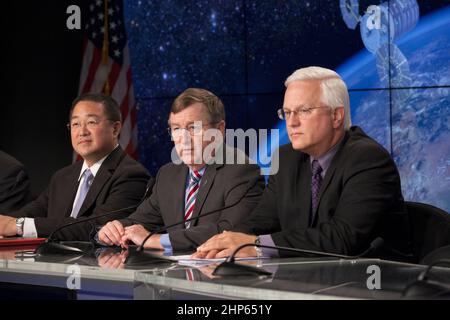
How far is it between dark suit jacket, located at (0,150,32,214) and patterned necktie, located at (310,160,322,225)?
2070mm

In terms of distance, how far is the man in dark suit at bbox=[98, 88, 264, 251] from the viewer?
3.17 meters

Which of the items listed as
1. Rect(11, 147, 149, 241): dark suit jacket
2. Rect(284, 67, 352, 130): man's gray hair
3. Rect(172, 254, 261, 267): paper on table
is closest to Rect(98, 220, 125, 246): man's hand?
Rect(11, 147, 149, 241): dark suit jacket

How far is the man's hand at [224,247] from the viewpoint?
250 cm

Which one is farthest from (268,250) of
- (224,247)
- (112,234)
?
(112,234)

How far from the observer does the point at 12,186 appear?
4371mm

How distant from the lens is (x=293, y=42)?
5984 mm

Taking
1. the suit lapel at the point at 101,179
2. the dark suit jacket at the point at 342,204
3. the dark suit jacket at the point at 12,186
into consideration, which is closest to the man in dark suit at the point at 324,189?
the dark suit jacket at the point at 342,204

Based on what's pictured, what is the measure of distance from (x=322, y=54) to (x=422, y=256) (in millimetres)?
3290

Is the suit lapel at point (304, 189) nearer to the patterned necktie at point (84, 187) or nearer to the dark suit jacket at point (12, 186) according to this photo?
the patterned necktie at point (84, 187)

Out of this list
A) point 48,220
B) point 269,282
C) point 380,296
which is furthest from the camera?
point 48,220

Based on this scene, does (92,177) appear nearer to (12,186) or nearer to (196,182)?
(12,186)

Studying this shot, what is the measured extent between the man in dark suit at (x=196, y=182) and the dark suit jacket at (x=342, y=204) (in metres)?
0.18

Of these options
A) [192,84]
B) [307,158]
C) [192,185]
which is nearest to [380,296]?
[307,158]

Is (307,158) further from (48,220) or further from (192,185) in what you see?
(48,220)
